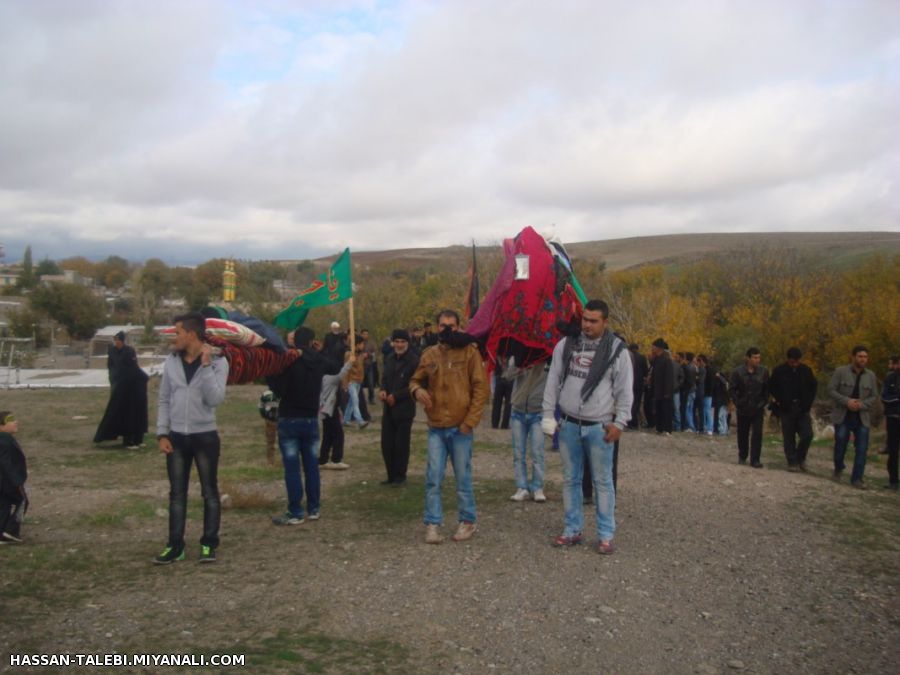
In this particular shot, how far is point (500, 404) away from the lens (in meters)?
14.3

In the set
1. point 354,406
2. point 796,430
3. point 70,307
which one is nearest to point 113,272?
point 70,307

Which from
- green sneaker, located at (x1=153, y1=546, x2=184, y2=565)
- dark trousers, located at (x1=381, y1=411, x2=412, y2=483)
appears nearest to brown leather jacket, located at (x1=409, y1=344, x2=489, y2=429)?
green sneaker, located at (x1=153, y1=546, x2=184, y2=565)

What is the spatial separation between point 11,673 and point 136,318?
69.1 metres

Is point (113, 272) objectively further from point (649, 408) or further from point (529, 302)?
point (529, 302)

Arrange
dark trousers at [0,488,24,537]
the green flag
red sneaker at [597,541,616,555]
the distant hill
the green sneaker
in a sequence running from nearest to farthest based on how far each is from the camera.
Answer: the green sneaker → red sneaker at [597,541,616,555] → dark trousers at [0,488,24,537] → the green flag → the distant hill

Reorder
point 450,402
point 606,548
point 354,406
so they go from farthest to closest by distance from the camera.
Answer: point 354,406 < point 450,402 < point 606,548

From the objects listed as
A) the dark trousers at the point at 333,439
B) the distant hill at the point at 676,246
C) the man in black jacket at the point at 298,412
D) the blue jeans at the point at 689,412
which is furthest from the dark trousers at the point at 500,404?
the distant hill at the point at 676,246

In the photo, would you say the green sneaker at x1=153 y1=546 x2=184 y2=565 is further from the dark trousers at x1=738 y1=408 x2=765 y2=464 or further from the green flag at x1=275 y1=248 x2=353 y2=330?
the dark trousers at x1=738 y1=408 x2=765 y2=464

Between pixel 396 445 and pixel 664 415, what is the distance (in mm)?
8081

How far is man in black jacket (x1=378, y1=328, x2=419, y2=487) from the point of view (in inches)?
346

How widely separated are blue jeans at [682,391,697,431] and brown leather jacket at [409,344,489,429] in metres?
11.2

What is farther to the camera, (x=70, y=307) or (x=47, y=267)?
(x=47, y=267)

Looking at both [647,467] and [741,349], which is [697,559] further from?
[741,349]

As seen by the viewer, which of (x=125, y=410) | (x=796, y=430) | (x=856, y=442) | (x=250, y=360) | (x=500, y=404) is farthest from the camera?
(x=500, y=404)
